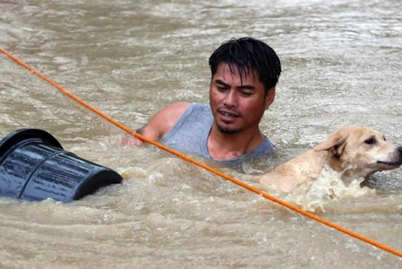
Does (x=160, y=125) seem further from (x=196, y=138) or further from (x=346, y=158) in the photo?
(x=346, y=158)

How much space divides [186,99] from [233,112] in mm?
2225

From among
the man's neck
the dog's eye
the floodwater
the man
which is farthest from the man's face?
the dog's eye

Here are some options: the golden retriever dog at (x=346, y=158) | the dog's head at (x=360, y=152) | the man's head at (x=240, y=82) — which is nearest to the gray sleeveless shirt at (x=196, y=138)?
the man's head at (x=240, y=82)

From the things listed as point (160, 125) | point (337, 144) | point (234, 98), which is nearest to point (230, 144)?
point (234, 98)

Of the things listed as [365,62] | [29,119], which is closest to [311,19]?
[365,62]

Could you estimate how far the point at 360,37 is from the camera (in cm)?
Result: 891

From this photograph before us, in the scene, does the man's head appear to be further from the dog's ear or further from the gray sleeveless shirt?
the dog's ear

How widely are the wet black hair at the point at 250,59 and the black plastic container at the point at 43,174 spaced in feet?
3.86

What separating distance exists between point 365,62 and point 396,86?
90cm

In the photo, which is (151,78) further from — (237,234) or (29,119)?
(237,234)

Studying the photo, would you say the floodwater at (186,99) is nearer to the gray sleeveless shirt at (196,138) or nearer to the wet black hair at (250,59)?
the gray sleeveless shirt at (196,138)

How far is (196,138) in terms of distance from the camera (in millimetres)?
4898

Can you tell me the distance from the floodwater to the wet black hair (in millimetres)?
662

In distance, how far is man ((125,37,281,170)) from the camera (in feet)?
14.7
